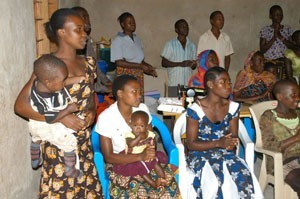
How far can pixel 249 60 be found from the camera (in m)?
5.68

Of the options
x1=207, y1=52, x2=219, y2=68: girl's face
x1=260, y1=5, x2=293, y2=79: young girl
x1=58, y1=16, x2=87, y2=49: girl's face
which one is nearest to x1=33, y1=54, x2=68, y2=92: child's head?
x1=58, y1=16, x2=87, y2=49: girl's face

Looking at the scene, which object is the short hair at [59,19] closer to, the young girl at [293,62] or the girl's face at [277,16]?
the young girl at [293,62]

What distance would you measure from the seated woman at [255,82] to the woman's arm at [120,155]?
208 cm

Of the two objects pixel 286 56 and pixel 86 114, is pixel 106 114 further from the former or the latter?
pixel 286 56

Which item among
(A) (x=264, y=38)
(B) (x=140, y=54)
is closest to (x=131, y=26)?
(B) (x=140, y=54)

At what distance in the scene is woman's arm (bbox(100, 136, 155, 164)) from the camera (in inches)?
140

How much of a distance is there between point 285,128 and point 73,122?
2.18m

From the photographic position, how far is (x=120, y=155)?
364cm

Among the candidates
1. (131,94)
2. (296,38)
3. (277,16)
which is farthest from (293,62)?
(131,94)

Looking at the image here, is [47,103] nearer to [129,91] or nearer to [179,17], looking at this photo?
[129,91]

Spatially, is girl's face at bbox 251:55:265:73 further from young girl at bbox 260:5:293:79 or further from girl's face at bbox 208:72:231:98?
young girl at bbox 260:5:293:79

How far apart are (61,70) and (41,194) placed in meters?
0.91

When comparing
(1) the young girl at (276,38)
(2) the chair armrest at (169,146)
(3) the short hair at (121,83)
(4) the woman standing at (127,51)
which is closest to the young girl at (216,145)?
(2) the chair armrest at (169,146)

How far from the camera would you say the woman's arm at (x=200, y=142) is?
395cm
